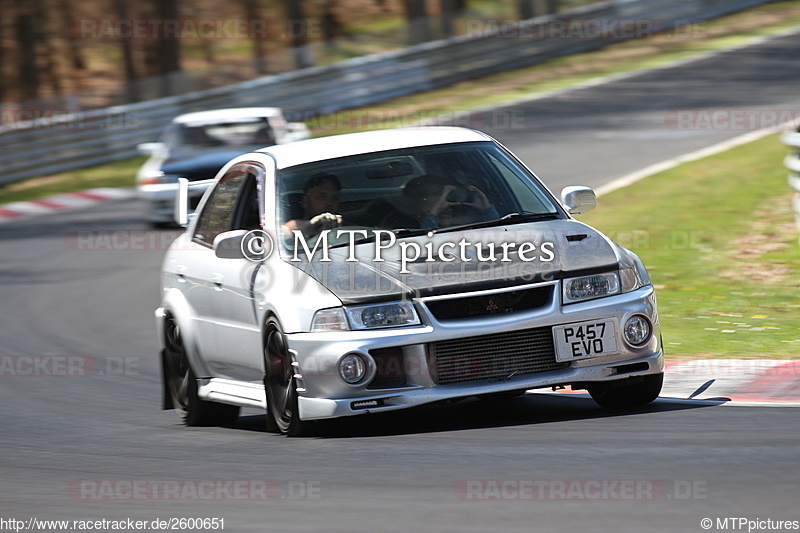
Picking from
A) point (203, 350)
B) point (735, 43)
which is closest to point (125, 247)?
point (203, 350)

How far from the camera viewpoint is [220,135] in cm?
1931

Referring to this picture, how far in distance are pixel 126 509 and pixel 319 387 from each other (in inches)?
54.5

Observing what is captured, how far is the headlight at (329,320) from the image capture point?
6953 millimetres

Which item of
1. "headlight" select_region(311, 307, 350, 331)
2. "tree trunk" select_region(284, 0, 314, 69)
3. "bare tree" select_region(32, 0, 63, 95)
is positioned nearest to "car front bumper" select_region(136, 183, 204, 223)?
"headlight" select_region(311, 307, 350, 331)

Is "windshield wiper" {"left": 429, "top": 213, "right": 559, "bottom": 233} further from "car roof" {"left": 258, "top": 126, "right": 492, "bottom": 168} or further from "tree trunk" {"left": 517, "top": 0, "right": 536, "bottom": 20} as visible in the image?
"tree trunk" {"left": 517, "top": 0, "right": 536, "bottom": 20}

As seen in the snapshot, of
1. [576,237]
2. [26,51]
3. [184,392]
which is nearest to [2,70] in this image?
[26,51]

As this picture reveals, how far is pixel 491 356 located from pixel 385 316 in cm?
55

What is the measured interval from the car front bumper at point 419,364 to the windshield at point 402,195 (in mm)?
794

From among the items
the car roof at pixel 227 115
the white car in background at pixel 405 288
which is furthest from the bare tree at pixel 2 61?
the white car in background at pixel 405 288

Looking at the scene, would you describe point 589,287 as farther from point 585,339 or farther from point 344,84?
point 344,84

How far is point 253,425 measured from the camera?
8461 millimetres

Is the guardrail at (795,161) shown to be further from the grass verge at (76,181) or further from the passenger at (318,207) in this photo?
the grass verge at (76,181)

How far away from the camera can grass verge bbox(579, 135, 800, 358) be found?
33.2 feet

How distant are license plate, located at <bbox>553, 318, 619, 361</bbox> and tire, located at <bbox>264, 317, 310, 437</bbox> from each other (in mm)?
1313
